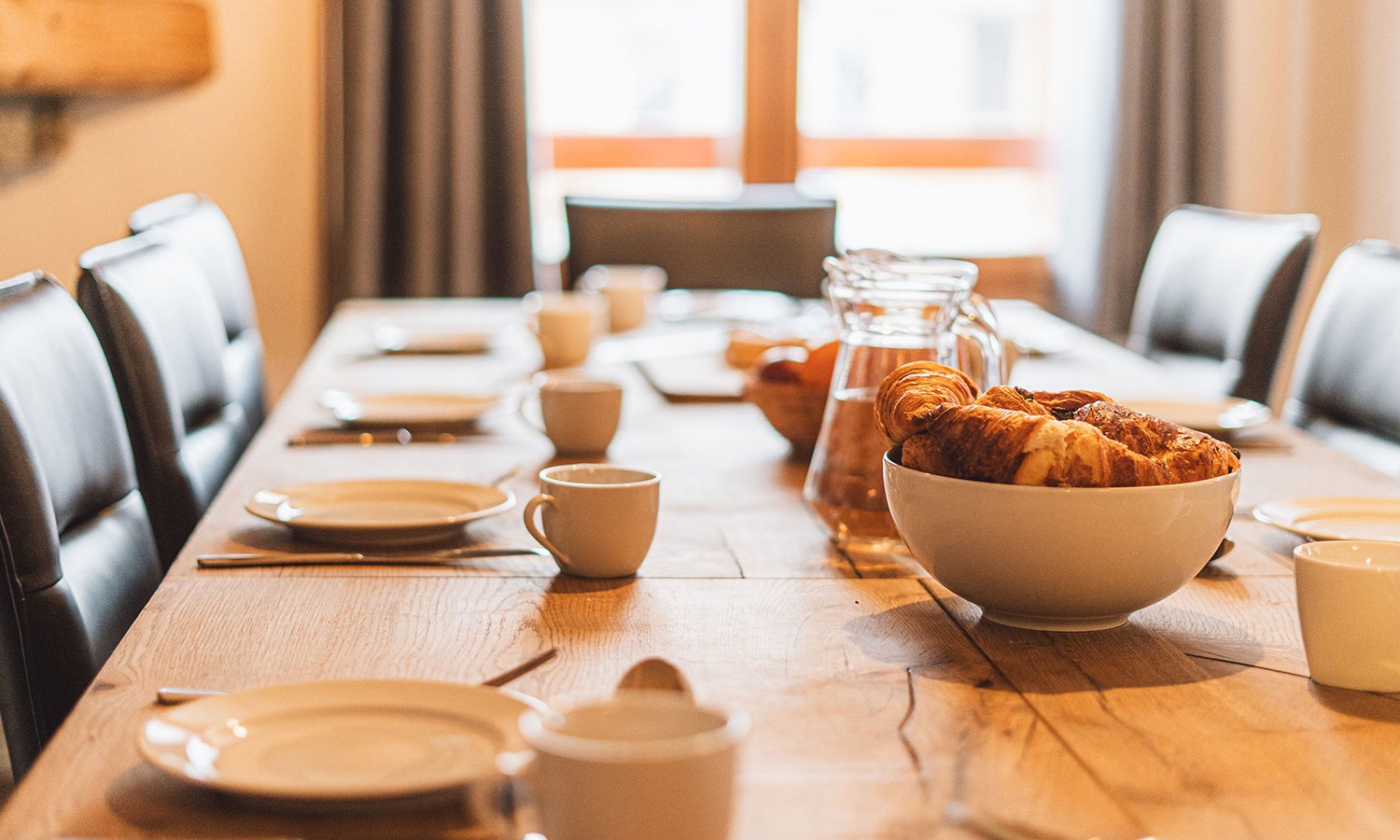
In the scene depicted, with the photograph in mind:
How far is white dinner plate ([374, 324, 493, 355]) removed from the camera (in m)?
2.04

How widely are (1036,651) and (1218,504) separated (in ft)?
0.42

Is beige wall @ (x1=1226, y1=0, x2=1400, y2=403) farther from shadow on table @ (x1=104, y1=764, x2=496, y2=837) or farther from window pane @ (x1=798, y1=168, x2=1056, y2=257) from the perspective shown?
shadow on table @ (x1=104, y1=764, x2=496, y2=837)

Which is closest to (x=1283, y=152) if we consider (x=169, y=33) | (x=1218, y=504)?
(x=169, y=33)

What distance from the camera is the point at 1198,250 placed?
7.47ft

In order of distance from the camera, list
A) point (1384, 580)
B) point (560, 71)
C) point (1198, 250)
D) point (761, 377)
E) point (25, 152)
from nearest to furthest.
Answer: point (1384, 580) → point (761, 377) → point (1198, 250) → point (25, 152) → point (560, 71)

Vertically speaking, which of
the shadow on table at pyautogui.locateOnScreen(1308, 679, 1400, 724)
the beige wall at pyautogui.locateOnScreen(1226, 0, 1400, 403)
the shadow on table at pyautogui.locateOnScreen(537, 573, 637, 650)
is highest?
the beige wall at pyautogui.locateOnScreen(1226, 0, 1400, 403)

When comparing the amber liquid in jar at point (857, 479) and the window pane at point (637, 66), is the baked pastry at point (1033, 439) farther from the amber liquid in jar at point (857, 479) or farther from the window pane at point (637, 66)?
the window pane at point (637, 66)

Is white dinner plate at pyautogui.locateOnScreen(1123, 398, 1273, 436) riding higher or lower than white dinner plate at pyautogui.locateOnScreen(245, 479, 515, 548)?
higher

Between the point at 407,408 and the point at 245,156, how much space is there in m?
1.92

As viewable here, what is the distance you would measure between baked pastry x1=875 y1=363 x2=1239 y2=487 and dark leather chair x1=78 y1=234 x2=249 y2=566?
2.92 feet

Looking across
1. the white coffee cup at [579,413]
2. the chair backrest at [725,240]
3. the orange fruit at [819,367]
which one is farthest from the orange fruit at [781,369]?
the chair backrest at [725,240]

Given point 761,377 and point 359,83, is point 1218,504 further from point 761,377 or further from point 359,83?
point 359,83

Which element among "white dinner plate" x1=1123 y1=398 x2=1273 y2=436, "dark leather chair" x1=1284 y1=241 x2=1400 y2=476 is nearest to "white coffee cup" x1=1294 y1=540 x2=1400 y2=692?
"white dinner plate" x1=1123 y1=398 x2=1273 y2=436

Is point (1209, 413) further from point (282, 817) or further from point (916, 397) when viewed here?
point (282, 817)
